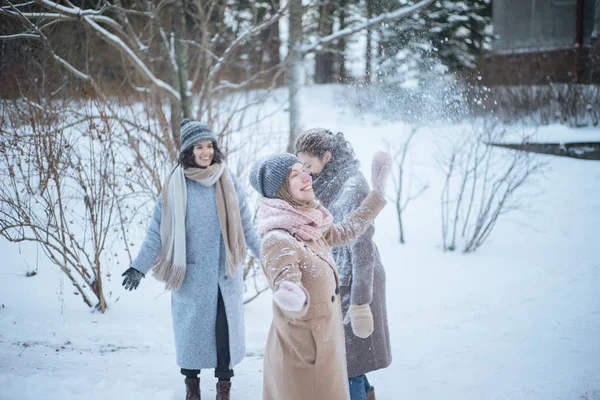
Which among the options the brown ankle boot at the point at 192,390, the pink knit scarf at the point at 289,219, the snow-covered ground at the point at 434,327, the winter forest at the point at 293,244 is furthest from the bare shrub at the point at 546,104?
the brown ankle boot at the point at 192,390

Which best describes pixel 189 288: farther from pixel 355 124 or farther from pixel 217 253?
pixel 355 124

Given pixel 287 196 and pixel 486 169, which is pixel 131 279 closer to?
pixel 287 196

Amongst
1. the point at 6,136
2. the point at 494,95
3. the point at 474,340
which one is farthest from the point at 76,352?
the point at 494,95

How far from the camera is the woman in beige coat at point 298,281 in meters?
1.94

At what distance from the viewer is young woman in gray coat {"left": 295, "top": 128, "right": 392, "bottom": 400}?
2.48 meters

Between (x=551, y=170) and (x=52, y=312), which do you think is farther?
(x=551, y=170)

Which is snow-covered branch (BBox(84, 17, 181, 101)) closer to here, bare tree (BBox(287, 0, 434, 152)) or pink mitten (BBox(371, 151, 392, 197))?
bare tree (BBox(287, 0, 434, 152))

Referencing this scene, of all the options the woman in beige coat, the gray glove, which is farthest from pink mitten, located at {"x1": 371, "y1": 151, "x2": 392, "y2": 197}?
the gray glove

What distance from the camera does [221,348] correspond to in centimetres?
301

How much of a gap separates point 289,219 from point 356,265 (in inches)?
24.7

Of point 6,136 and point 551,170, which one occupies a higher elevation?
point 6,136

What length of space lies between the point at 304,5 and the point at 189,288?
475cm

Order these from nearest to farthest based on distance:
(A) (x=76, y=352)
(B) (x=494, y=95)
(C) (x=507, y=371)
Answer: (C) (x=507, y=371)
(A) (x=76, y=352)
(B) (x=494, y=95)

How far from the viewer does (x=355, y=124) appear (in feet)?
41.2
